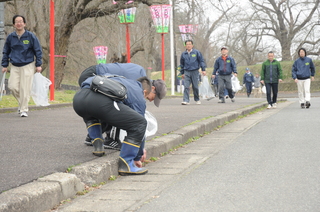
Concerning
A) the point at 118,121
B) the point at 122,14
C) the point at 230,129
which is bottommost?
the point at 230,129

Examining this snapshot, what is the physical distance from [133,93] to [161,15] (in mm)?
18771

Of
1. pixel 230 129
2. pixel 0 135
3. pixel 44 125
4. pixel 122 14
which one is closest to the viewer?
pixel 0 135

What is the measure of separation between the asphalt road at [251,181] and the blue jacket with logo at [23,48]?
441 cm

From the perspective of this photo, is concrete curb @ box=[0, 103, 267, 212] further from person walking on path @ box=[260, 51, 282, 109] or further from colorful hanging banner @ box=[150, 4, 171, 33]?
colorful hanging banner @ box=[150, 4, 171, 33]

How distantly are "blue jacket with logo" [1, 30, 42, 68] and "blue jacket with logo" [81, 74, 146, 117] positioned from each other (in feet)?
17.7

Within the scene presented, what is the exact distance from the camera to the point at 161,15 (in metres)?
23.2

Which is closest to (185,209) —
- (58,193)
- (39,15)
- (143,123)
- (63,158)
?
(58,193)

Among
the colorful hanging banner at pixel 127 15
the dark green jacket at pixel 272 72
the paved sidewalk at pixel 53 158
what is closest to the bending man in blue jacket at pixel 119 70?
the paved sidewalk at pixel 53 158

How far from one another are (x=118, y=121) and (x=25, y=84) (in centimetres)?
572

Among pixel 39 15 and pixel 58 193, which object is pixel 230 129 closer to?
pixel 58 193

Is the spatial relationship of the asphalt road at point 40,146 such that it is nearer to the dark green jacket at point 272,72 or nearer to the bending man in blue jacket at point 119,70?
the bending man in blue jacket at point 119,70

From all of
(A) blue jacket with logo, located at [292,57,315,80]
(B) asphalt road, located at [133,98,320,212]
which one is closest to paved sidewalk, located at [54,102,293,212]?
(B) asphalt road, located at [133,98,320,212]

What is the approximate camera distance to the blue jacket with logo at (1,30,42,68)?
9.95m

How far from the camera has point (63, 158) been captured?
17.3 ft
